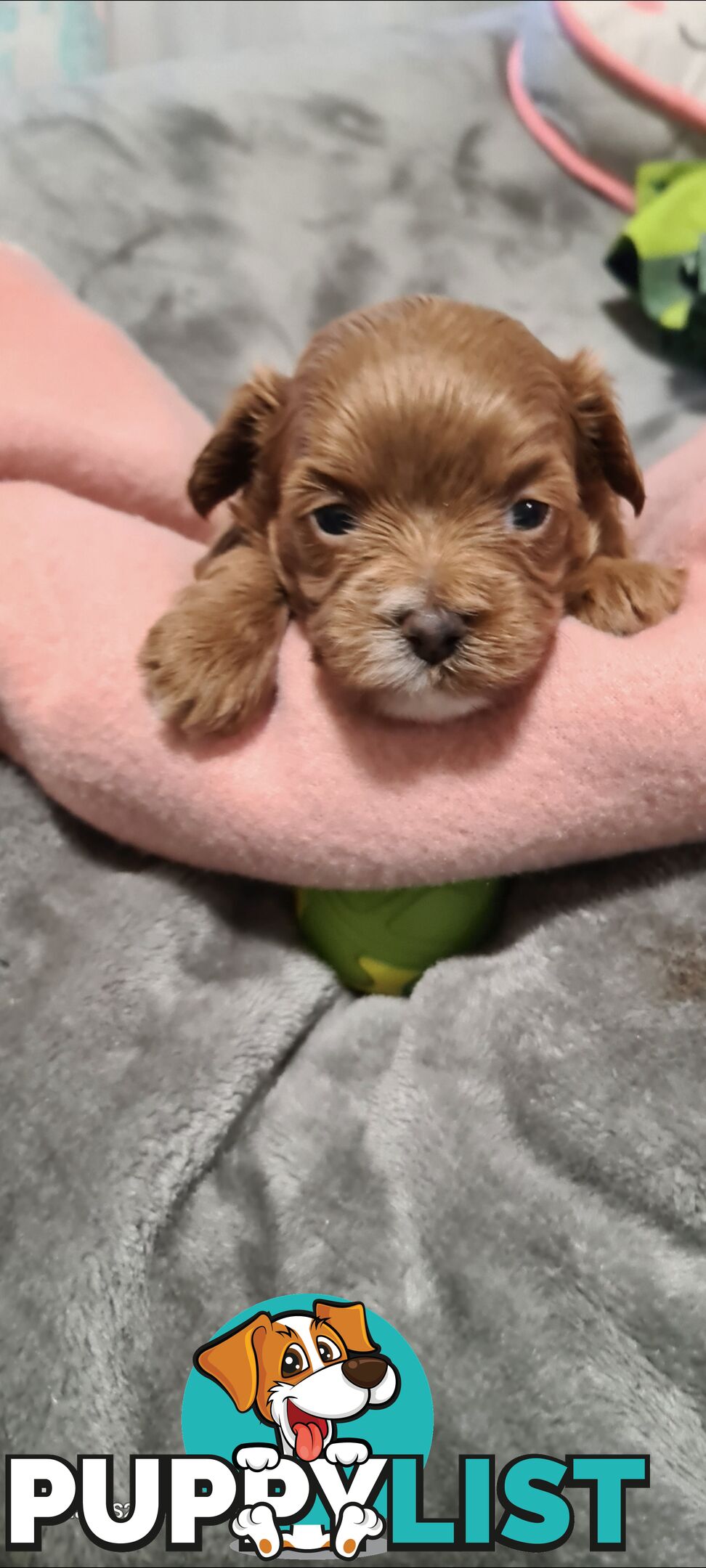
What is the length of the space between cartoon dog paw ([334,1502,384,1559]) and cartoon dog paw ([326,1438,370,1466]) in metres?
0.04

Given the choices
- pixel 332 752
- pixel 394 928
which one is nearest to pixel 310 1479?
pixel 394 928

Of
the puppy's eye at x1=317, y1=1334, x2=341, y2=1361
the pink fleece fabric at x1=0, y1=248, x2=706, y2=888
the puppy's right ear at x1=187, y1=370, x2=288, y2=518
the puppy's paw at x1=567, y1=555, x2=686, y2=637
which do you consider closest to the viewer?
the puppy's eye at x1=317, y1=1334, x2=341, y2=1361

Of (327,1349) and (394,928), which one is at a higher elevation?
(394,928)

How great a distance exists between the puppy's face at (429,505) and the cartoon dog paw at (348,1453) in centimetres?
83

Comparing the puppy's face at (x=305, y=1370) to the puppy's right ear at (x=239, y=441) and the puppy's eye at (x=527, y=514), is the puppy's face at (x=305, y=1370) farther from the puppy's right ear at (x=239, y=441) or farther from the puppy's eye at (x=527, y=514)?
the puppy's right ear at (x=239, y=441)

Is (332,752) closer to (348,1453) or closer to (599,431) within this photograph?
(599,431)

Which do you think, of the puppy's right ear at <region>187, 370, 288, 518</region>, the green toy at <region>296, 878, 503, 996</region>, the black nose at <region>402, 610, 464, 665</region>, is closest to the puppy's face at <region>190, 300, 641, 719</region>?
the black nose at <region>402, 610, 464, 665</region>

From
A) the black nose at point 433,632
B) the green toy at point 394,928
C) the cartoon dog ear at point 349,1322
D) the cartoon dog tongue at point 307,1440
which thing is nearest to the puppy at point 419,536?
the black nose at point 433,632

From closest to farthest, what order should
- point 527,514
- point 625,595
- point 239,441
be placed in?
1. point 527,514
2. point 625,595
3. point 239,441

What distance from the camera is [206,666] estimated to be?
4.45 ft

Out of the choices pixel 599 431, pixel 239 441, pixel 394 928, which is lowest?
pixel 394 928

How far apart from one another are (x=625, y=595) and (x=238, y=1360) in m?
1.08

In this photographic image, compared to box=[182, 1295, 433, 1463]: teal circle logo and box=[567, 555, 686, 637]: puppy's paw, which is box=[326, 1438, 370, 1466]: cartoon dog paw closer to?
box=[182, 1295, 433, 1463]: teal circle logo

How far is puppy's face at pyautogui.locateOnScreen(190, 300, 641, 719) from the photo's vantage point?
121 cm
